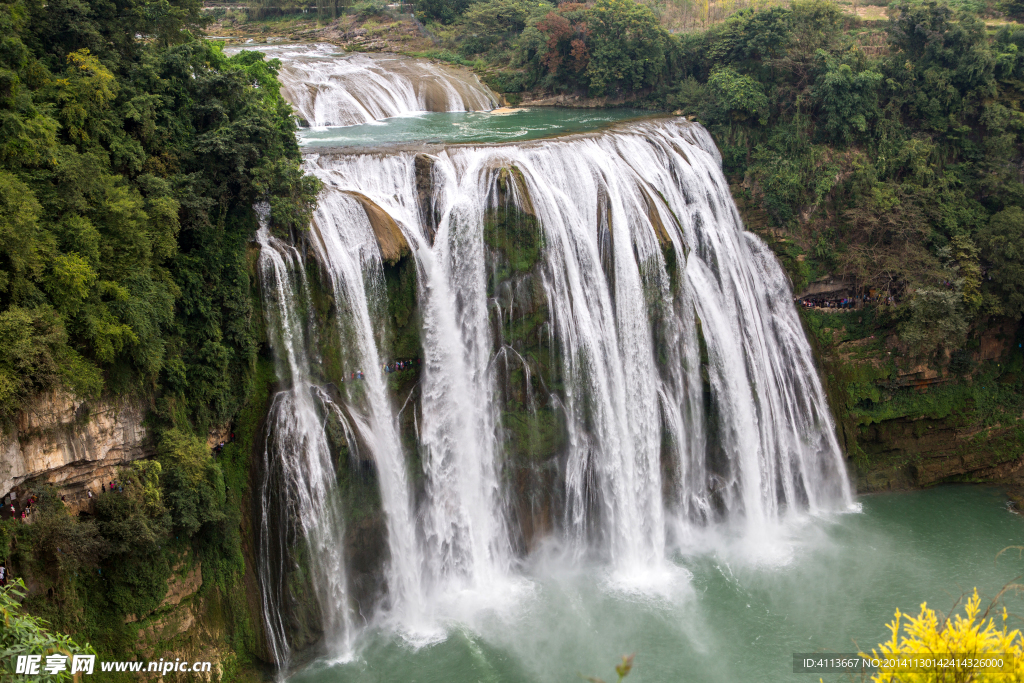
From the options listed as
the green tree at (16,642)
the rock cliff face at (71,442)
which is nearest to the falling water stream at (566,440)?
the rock cliff face at (71,442)

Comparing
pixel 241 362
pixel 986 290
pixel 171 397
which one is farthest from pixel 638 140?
pixel 171 397

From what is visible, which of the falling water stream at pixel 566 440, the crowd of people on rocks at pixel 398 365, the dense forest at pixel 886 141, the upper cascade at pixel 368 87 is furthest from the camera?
the upper cascade at pixel 368 87

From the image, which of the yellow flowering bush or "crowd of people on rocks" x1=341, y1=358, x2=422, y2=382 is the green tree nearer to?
"crowd of people on rocks" x1=341, y1=358, x2=422, y2=382

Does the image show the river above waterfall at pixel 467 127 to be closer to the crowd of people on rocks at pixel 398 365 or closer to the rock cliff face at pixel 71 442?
the crowd of people on rocks at pixel 398 365

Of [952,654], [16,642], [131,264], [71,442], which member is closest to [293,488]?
[71,442]

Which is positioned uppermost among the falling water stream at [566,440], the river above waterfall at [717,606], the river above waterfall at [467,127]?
the river above waterfall at [467,127]

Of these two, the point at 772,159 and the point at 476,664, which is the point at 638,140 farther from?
the point at 476,664
